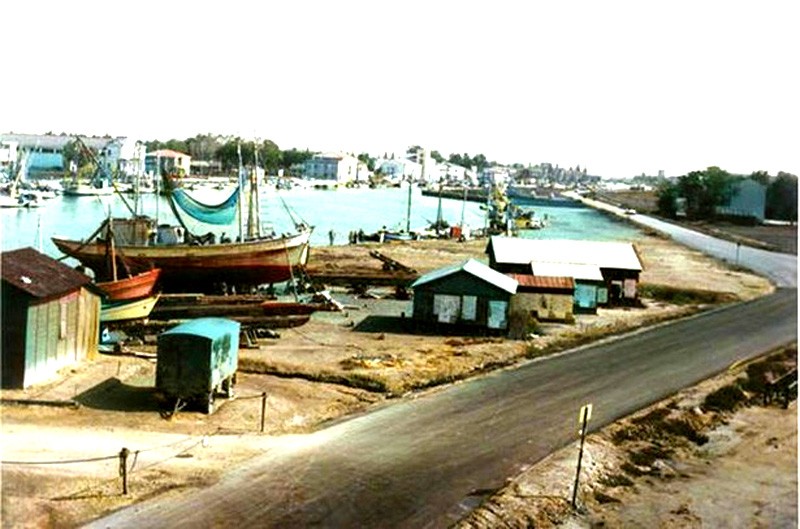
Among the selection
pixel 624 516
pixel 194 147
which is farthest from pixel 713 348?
pixel 194 147

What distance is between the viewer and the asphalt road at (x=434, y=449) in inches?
506

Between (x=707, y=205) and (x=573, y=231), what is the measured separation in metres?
15.0

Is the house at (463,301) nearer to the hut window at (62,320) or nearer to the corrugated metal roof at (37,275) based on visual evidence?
the corrugated metal roof at (37,275)

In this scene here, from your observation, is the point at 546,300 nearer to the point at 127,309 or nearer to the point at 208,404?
the point at 127,309

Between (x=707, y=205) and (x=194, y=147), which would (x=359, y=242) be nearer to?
(x=707, y=205)

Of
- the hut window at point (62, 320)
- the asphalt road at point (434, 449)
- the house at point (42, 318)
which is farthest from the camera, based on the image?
the hut window at point (62, 320)

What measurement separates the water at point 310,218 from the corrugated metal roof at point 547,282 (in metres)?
20.9

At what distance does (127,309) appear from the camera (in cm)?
2705

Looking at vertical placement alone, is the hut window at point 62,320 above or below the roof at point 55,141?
below

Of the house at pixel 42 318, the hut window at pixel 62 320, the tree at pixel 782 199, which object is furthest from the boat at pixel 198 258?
the tree at pixel 782 199

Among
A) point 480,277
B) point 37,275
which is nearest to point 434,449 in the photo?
point 37,275

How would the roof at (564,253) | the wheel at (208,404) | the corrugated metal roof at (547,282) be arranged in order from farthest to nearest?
the roof at (564,253) < the corrugated metal roof at (547,282) < the wheel at (208,404)

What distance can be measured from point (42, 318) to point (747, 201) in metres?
75.6

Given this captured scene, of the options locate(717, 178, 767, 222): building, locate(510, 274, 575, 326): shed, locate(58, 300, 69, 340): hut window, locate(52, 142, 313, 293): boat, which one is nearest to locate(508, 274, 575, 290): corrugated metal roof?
locate(510, 274, 575, 326): shed
